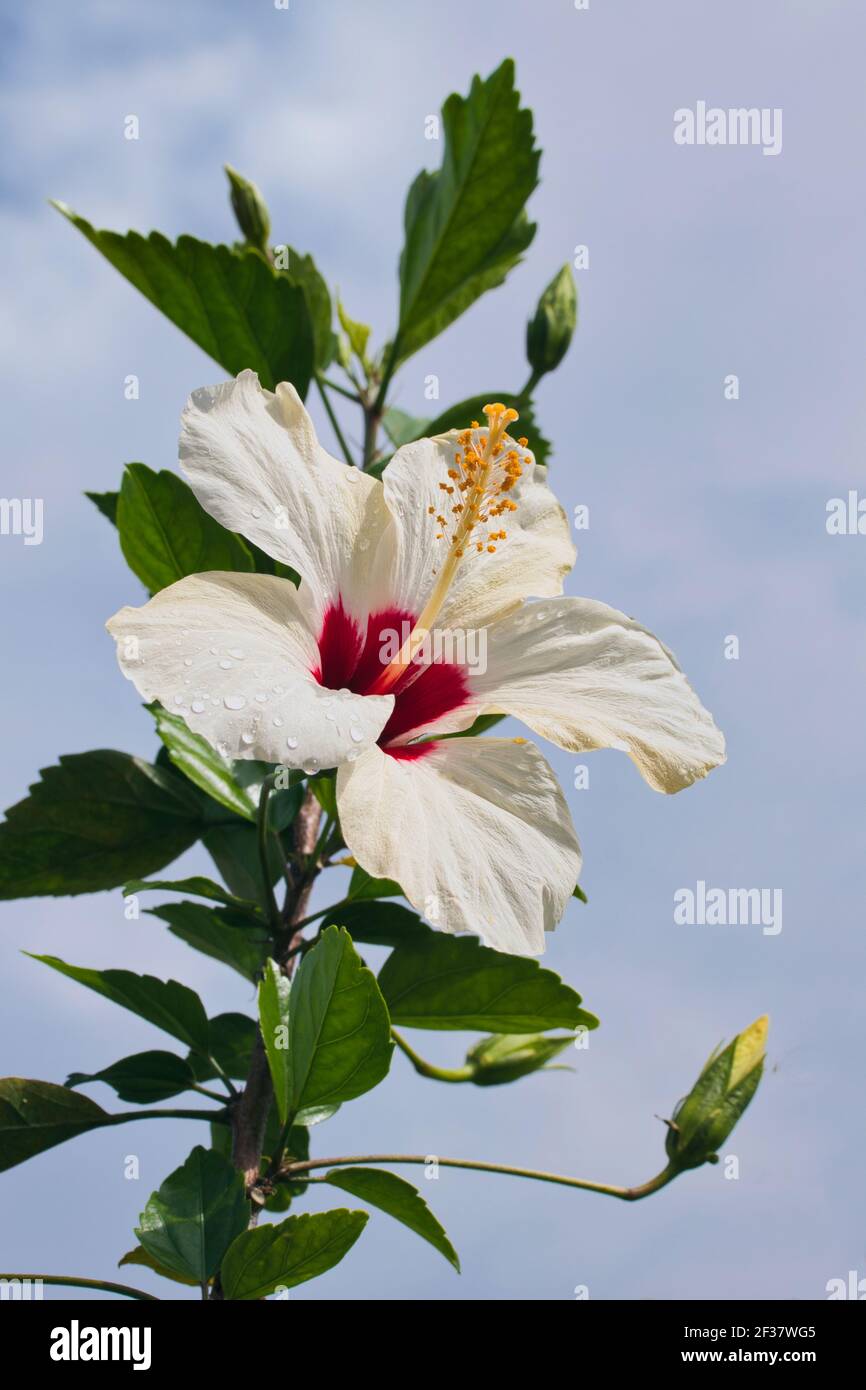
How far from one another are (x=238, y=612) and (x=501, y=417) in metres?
0.39

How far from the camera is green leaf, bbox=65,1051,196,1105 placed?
59.1 inches

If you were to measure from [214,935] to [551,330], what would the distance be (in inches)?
44.4

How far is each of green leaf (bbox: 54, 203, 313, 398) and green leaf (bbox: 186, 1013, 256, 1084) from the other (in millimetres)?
903

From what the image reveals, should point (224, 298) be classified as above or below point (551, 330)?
below

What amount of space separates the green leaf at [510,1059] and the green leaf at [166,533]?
0.86 m

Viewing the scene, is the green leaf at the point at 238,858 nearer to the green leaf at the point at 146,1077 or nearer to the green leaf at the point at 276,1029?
the green leaf at the point at 146,1077

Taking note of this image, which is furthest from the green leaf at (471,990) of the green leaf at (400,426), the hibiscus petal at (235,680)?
the green leaf at (400,426)

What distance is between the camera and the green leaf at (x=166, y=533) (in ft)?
4.98

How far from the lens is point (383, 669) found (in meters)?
1.33

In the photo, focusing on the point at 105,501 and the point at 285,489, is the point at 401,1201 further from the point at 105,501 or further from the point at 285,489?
the point at 105,501

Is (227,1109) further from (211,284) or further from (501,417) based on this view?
(211,284)

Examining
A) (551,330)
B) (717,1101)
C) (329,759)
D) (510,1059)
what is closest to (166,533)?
(329,759)

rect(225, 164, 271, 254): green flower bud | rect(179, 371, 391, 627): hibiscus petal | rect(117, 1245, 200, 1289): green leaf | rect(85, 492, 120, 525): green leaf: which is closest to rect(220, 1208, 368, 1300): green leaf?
rect(117, 1245, 200, 1289): green leaf
